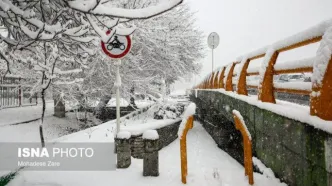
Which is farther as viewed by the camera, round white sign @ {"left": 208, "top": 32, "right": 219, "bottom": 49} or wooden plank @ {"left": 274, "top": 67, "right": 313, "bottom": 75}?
round white sign @ {"left": 208, "top": 32, "right": 219, "bottom": 49}

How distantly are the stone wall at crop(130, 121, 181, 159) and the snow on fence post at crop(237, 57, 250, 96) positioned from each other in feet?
8.43

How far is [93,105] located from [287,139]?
13568 millimetres

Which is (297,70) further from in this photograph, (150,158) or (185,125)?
(150,158)

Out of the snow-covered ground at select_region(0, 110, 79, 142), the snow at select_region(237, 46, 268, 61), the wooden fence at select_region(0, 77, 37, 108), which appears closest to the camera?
the snow at select_region(237, 46, 268, 61)

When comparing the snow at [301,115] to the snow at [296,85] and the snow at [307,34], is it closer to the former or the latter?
the snow at [296,85]

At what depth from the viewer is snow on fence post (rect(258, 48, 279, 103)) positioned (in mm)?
4596

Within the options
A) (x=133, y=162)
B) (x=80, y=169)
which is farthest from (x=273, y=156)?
(x=80, y=169)

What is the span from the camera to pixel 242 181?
4.54m

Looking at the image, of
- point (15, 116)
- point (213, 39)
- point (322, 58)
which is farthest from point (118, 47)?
point (15, 116)

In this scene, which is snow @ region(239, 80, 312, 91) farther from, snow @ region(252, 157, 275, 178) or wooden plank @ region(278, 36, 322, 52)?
snow @ region(252, 157, 275, 178)

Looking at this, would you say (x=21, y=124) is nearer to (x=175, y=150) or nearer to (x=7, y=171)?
(x=175, y=150)

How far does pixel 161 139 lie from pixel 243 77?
384cm

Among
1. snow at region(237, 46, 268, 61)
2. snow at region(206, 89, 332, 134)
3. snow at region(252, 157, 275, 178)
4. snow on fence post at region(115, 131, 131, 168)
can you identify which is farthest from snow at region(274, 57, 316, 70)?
snow on fence post at region(115, 131, 131, 168)

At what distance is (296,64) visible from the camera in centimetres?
372
